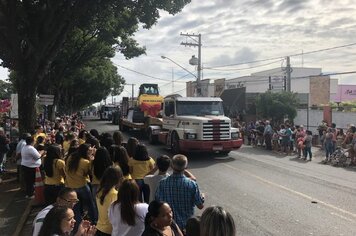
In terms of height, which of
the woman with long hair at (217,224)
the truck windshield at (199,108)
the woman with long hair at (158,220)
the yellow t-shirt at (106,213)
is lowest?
the yellow t-shirt at (106,213)

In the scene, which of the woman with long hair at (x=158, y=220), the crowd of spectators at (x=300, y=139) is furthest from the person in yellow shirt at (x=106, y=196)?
the crowd of spectators at (x=300, y=139)

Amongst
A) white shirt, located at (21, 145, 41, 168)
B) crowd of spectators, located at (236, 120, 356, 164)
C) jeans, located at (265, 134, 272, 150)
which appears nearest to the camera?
white shirt, located at (21, 145, 41, 168)

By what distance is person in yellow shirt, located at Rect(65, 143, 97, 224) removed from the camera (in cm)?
726

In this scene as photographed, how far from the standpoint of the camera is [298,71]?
7081 cm

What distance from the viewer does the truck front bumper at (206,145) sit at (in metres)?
17.8

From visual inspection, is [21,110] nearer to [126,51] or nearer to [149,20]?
[149,20]

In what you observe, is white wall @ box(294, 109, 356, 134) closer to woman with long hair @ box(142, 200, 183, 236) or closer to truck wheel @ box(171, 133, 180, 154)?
truck wheel @ box(171, 133, 180, 154)

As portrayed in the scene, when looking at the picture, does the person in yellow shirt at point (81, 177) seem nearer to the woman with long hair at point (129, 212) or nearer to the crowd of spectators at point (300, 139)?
the woman with long hair at point (129, 212)

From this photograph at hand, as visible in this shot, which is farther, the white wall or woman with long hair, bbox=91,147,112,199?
the white wall

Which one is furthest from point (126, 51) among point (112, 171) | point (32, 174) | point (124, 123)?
point (112, 171)

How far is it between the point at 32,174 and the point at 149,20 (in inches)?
366

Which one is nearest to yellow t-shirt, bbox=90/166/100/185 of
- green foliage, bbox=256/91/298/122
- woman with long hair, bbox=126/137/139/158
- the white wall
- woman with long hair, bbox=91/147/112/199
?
woman with long hair, bbox=91/147/112/199

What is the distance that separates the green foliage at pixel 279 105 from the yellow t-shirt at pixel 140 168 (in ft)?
73.5

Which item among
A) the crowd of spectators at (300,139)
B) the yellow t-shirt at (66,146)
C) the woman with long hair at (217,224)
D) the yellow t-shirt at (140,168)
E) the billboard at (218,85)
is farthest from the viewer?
the billboard at (218,85)
